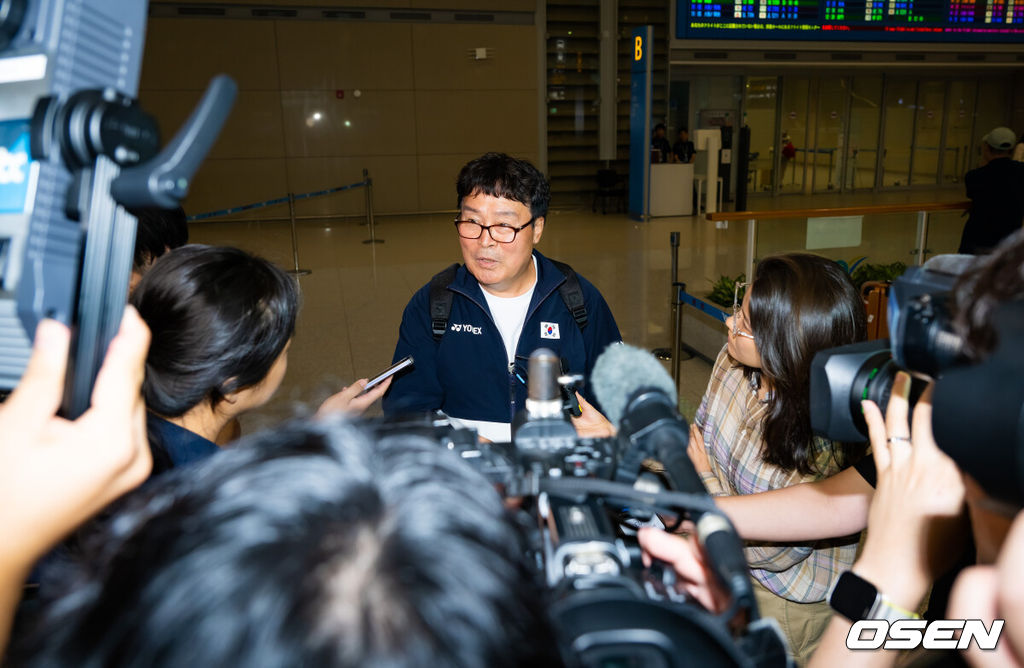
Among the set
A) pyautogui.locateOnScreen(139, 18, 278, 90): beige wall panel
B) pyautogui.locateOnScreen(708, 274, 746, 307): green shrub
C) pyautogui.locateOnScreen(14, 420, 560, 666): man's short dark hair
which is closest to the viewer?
pyautogui.locateOnScreen(14, 420, 560, 666): man's short dark hair

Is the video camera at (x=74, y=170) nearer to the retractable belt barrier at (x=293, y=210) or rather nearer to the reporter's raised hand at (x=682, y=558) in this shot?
the reporter's raised hand at (x=682, y=558)

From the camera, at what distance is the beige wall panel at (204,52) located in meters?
10.0

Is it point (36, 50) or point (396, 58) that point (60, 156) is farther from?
point (396, 58)

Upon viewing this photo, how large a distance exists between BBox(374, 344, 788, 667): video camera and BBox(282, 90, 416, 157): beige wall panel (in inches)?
432

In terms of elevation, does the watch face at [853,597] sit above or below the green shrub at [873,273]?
above

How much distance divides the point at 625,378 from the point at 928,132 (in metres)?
15.9

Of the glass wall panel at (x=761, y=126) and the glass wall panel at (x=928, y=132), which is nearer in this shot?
the glass wall panel at (x=761, y=126)

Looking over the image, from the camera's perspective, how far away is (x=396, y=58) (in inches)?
427

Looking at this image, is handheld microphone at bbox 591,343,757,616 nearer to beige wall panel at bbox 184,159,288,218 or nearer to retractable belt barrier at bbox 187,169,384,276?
retractable belt barrier at bbox 187,169,384,276

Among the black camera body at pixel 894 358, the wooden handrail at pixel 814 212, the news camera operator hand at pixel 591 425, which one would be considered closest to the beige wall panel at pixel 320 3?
the wooden handrail at pixel 814 212

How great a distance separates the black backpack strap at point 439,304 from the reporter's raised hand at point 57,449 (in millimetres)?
1589

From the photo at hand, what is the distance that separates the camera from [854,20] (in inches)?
340

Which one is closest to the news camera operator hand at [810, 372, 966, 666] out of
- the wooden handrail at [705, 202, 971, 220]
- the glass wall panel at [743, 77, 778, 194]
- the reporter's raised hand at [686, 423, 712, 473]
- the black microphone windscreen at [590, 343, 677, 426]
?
the black microphone windscreen at [590, 343, 677, 426]

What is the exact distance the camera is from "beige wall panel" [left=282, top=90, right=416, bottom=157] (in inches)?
426
